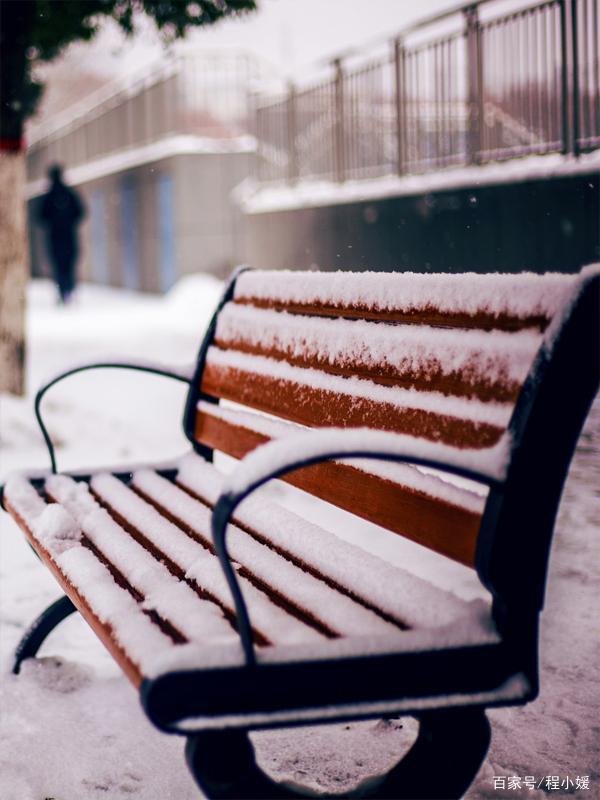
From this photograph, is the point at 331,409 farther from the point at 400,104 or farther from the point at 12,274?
the point at 400,104

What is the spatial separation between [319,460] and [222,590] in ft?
1.69

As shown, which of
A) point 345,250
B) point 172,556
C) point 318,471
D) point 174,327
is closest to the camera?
point 172,556

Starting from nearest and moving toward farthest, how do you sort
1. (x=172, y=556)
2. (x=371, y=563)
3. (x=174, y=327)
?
(x=371, y=563), (x=172, y=556), (x=174, y=327)

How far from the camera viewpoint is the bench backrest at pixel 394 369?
1.85 metres

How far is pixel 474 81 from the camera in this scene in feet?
29.8

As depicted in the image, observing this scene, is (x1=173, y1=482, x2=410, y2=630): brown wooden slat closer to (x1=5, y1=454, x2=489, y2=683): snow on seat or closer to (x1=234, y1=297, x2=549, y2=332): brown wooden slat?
(x1=5, y1=454, x2=489, y2=683): snow on seat

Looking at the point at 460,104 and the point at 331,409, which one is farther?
the point at 460,104

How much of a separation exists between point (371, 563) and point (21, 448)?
12.4ft

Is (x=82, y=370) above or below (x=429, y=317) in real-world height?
below

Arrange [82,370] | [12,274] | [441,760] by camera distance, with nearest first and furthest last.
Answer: [441,760], [82,370], [12,274]

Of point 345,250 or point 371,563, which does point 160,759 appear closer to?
point 371,563

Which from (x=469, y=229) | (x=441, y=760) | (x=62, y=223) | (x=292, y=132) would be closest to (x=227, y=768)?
(x=441, y=760)

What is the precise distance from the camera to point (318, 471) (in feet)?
8.21

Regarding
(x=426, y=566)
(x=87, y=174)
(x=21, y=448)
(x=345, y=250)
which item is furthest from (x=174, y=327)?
(x=87, y=174)
